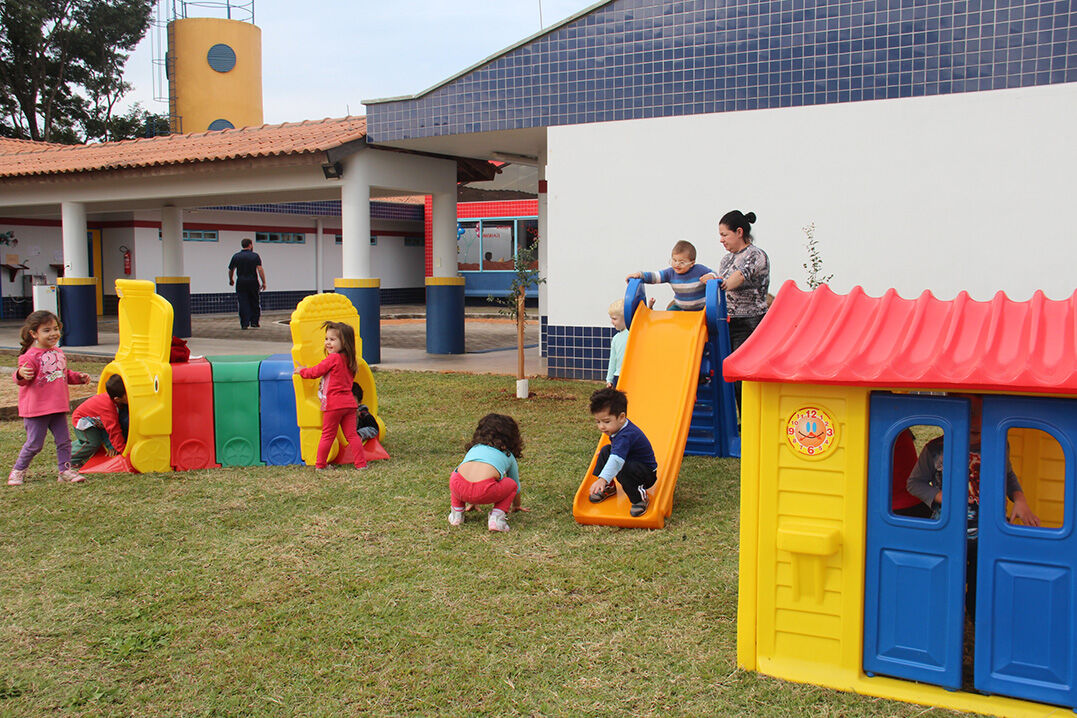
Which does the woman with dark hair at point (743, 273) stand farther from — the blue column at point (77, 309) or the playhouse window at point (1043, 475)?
the blue column at point (77, 309)

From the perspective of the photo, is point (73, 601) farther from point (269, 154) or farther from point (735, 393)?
point (269, 154)

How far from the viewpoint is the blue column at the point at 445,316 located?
47.0 feet

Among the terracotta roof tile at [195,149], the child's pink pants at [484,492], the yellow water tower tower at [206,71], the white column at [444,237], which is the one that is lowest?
the child's pink pants at [484,492]

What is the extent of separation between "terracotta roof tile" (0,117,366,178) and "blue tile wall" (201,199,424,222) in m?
5.81

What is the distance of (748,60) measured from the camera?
10031 mm

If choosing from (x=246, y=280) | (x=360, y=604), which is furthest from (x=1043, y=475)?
(x=246, y=280)

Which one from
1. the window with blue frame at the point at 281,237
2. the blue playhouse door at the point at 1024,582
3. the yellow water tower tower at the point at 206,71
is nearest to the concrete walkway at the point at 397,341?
the window with blue frame at the point at 281,237

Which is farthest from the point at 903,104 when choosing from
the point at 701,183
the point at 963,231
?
the point at 701,183

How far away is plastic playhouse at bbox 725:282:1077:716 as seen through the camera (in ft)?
10.2

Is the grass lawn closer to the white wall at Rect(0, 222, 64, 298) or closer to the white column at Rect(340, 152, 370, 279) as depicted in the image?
the white column at Rect(340, 152, 370, 279)

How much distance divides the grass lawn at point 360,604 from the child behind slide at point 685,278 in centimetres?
139

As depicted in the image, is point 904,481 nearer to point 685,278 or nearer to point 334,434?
point 685,278

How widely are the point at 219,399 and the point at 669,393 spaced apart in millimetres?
3300

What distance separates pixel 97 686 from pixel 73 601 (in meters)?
0.95
